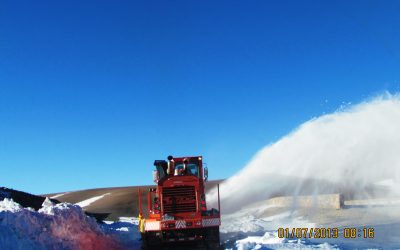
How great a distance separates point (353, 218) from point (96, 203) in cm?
4043

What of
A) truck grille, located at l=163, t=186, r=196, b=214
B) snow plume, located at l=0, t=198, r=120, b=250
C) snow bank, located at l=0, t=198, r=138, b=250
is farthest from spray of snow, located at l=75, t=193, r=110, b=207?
truck grille, located at l=163, t=186, r=196, b=214

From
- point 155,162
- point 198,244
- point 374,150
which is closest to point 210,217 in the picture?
point 198,244

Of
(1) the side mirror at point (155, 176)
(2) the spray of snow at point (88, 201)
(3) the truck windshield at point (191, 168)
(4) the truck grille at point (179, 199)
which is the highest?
(3) the truck windshield at point (191, 168)

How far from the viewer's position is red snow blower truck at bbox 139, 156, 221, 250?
16938 millimetres

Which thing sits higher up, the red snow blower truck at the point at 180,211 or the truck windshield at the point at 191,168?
the truck windshield at the point at 191,168

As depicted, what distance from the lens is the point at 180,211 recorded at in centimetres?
1750

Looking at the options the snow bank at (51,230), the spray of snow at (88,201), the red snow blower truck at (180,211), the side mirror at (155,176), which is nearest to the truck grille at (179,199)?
the red snow blower truck at (180,211)

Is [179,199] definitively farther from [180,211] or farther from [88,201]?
[88,201]

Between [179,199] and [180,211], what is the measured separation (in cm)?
44

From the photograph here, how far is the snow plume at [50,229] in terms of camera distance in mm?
14250

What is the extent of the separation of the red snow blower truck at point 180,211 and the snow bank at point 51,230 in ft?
7.62

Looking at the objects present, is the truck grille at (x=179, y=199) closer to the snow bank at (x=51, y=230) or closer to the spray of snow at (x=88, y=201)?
the snow bank at (x=51, y=230)

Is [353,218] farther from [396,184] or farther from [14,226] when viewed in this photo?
[14,226]

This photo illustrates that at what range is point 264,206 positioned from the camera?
3753 cm
